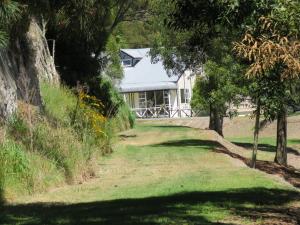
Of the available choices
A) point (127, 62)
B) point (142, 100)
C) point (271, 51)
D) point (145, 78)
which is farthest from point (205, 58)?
point (127, 62)

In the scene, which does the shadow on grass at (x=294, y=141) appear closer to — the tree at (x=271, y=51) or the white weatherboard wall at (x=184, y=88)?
the white weatherboard wall at (x=184, y=88)

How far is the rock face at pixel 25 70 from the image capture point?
16.6 meters

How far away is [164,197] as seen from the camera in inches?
477

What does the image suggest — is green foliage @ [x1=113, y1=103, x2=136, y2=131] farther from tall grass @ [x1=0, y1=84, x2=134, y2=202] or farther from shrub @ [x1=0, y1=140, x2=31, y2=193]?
shrub @ [x1=0, y1=140, x2=31, y2=193]

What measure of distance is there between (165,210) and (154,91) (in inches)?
2276

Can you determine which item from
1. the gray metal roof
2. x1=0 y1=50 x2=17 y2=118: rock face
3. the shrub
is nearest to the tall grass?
the shrub

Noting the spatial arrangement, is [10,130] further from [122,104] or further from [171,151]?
[122,104]

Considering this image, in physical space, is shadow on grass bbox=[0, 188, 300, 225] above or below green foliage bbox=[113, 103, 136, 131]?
below

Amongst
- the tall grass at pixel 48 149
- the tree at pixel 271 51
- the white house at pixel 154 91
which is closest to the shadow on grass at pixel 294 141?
the white house at pixel 154 91

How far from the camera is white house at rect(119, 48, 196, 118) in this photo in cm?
6650

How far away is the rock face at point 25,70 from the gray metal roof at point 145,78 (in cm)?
3906

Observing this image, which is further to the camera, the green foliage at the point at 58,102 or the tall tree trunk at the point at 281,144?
the tall tree trunk at the point at 281,144

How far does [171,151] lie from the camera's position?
80.5 feet

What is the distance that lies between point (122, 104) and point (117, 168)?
20.5 meters
